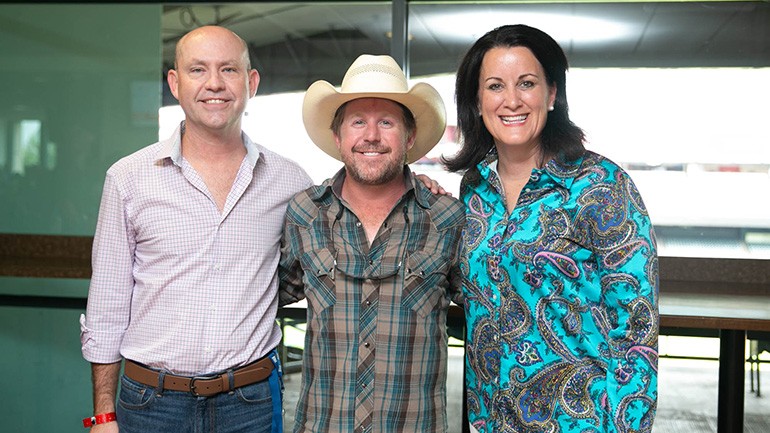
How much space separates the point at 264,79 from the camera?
5469 mm

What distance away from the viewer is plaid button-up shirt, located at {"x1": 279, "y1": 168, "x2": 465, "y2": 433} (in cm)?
223

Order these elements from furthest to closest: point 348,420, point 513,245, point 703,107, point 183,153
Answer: point 703,107 → point 183,153 → point 348,420 → point 513,245

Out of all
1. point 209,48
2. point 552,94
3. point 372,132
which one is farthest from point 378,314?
point 209,48

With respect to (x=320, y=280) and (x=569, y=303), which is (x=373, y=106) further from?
(x=569, y=303)

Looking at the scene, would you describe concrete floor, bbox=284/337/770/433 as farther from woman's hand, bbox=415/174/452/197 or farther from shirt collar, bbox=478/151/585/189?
shirt collar, bbox=478/151/585/189

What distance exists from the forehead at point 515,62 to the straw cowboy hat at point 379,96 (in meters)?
0.26

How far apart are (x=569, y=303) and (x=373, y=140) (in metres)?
0.65

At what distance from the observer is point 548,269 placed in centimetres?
205

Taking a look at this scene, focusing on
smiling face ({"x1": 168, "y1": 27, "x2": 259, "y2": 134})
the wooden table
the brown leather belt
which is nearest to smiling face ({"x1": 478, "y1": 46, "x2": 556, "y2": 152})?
smiling face ({"x1": 168, "y1": 27, "x2": 259, "y2": 134})

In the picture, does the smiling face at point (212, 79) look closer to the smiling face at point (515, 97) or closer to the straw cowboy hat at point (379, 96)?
the straw cowboy hat at point (379, 96)

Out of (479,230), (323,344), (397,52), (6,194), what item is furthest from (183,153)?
(6,194)

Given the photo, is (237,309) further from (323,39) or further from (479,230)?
(323,39)

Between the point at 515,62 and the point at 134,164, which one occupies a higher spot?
the point at 515,62

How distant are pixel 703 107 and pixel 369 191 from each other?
3186 mm
